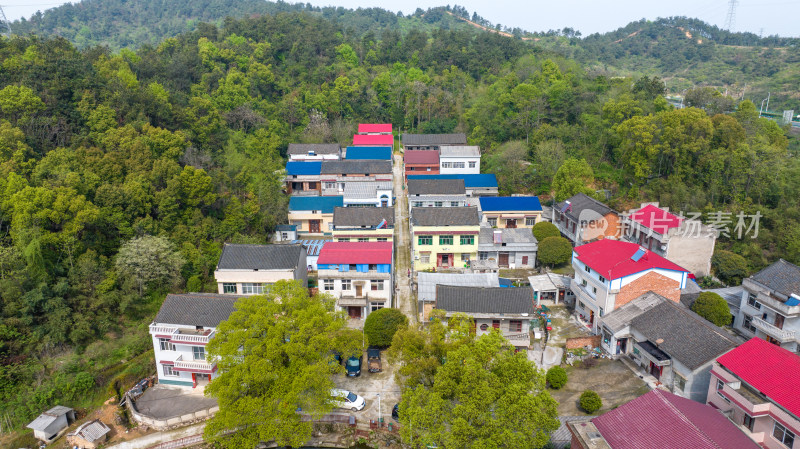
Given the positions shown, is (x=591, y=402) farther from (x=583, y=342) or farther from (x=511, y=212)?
(x=511, y=212)

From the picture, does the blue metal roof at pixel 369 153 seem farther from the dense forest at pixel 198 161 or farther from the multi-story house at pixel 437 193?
the multi-story house at pixel 437 193

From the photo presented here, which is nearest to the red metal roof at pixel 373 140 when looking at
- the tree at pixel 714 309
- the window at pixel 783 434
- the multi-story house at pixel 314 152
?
the multi-story house at pixel 314 152

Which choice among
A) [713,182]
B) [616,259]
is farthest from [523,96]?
[616,259]

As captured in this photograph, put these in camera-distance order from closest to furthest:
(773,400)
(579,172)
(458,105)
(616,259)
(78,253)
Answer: (773,400) → (616,259) → (78,253) → (579,172) → (458,105)

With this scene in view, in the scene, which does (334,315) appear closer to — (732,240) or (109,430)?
(109,430)

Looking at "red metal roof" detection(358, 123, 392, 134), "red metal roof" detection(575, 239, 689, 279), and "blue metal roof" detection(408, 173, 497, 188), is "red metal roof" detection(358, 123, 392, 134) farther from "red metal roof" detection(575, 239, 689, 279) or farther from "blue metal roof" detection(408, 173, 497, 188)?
"red metal roof" detection(575, 239, 689, 279)

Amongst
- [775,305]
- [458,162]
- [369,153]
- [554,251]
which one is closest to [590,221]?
[554,251]
